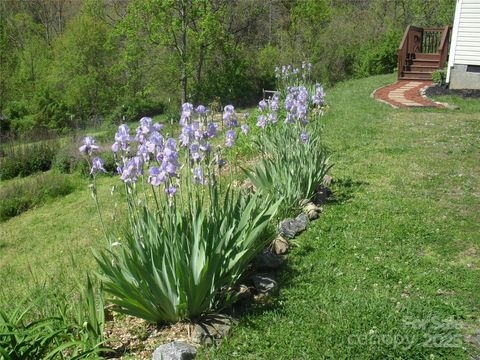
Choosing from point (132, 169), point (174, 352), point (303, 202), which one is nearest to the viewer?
point (174, 352)

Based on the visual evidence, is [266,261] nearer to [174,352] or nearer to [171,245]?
[171,245]

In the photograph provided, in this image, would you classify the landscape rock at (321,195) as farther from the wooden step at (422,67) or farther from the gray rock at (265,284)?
the wooden step at (422,67)

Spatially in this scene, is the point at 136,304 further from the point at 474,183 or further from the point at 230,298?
the point at 474,183

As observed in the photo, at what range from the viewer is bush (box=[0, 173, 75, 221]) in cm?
1207

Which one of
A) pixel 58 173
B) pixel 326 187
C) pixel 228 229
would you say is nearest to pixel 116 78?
pixel 58 173

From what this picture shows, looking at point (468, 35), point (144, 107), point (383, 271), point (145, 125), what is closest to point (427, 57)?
point (468, 35)

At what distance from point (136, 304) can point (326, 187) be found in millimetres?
3602

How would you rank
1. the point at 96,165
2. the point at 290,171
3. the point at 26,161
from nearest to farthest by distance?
the point at 96,165
the point at 290,171
the point at 26,161

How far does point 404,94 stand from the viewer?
45.5ft

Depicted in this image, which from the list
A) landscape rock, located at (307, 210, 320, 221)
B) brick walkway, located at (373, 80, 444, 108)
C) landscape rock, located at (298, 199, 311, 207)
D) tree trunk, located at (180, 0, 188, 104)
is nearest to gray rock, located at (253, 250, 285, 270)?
landscape rock, located at (307, 210, 320, 221)

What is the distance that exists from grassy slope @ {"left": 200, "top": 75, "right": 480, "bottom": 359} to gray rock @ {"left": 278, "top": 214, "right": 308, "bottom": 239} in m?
0.11

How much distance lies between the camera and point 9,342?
279cm

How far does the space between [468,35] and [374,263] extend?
11849 millimetres

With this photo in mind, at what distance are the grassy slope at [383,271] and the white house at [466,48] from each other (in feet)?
21.7
